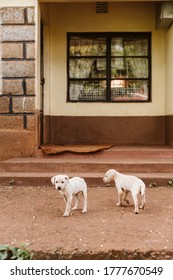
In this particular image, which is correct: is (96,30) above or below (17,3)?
below

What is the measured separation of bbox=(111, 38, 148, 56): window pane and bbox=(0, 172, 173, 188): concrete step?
150 inches

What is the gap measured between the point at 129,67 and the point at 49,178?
162 inches

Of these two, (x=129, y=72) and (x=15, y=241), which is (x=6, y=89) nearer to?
(x=129, y=72)

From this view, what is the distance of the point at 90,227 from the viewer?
4.02m

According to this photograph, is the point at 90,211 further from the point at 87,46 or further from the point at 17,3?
the point at 87,46

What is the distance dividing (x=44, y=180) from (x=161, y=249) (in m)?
3.14

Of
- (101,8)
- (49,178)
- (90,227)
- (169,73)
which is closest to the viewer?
(90,227)

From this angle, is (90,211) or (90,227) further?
(90,211)

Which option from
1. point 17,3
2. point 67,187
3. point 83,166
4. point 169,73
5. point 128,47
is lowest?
point 83,166

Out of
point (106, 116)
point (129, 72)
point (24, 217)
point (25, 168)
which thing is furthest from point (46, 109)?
point (24, 217)

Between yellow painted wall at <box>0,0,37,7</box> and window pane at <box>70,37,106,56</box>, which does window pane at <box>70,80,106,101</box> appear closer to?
window pane at <box>70,37,106,56</box>

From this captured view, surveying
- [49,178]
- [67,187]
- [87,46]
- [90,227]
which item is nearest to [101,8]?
[87,46]

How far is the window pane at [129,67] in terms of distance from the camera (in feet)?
30.6

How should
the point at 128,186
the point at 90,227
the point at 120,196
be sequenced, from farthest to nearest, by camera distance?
the point at 120,196 → the point at 128,186 → the point at 90,227
